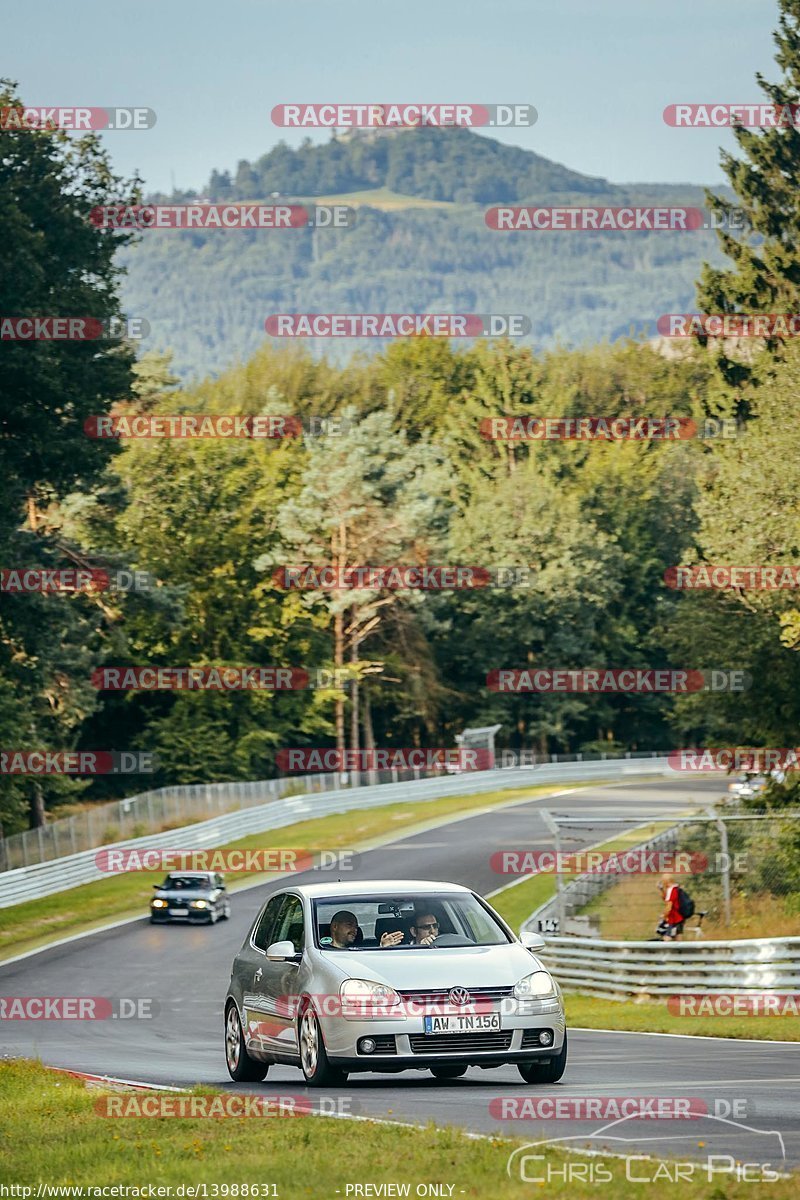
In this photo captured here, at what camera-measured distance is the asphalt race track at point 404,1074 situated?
10.1 metres

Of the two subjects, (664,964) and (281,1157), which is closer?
(281,1157)

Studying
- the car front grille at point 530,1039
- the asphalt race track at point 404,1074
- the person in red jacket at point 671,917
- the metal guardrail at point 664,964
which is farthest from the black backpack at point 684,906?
the car front grille at point 530,1039

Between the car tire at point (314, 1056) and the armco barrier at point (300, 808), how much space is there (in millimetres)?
33070

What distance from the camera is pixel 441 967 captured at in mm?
12828

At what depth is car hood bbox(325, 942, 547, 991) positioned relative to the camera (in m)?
12.7

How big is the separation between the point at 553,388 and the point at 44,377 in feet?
229

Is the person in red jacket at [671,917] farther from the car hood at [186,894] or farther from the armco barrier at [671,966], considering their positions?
the car hood at [186,894]

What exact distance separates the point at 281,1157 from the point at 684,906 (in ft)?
66.7

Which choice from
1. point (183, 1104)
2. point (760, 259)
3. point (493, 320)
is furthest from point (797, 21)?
point (183, 1104)

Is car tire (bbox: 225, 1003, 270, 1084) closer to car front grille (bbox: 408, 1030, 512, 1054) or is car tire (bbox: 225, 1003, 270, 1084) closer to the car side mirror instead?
the car side mirror

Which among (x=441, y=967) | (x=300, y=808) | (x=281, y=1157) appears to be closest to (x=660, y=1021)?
(x=441, y=967)

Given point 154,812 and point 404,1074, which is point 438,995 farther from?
point 154,812

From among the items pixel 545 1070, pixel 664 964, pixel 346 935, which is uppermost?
pixel 346 935

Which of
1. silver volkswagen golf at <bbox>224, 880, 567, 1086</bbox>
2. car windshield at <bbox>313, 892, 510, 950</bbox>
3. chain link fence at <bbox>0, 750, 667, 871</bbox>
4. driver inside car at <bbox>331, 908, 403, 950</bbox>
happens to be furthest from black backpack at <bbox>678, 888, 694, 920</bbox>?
chain link fence at <bbox>0, 750, 667, 871</bbox>
